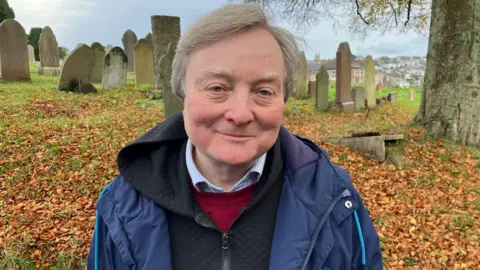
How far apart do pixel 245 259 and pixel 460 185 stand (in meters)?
5.71

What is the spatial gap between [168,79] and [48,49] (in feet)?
49.6

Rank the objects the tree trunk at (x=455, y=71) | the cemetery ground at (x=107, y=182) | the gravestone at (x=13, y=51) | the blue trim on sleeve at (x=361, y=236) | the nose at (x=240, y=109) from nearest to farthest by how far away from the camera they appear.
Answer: the nose at (x=240, y=109) → the blue trim on sleeve at (x=361, y=236) → the cemetery ground at (x=107, y=182) → the tree trunk at (x=455, y=71) → the gravestone at (x=13, y=51)

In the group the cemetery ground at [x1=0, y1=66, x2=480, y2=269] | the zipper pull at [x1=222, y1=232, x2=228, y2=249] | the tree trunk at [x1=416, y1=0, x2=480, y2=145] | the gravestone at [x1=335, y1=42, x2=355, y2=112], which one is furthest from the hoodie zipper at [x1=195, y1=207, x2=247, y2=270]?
the gravestone at [x1=335, y1=42, x2=355, y2=112]

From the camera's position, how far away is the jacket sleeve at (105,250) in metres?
1.73

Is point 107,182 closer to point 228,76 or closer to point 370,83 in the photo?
point 228,76

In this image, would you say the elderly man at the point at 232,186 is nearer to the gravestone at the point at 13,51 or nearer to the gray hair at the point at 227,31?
the gray hair at the point at 227,31

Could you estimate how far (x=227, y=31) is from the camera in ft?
5.05

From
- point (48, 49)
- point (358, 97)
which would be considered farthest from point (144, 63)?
point (358, 97)

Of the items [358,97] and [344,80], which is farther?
[358,97]

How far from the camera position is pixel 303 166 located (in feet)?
6.08

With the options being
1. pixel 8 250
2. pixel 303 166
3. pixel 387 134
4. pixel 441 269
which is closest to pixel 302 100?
pixel 387 134

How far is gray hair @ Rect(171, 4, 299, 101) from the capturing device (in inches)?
60.7

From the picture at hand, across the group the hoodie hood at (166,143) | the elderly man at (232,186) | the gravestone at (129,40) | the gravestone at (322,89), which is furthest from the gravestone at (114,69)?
the elderly man at (232,186)

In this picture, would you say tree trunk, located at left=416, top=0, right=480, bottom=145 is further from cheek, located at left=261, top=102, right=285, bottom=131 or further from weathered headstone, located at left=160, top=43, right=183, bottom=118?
cheek, located at left=261, top=102, right=285, bottom=131
